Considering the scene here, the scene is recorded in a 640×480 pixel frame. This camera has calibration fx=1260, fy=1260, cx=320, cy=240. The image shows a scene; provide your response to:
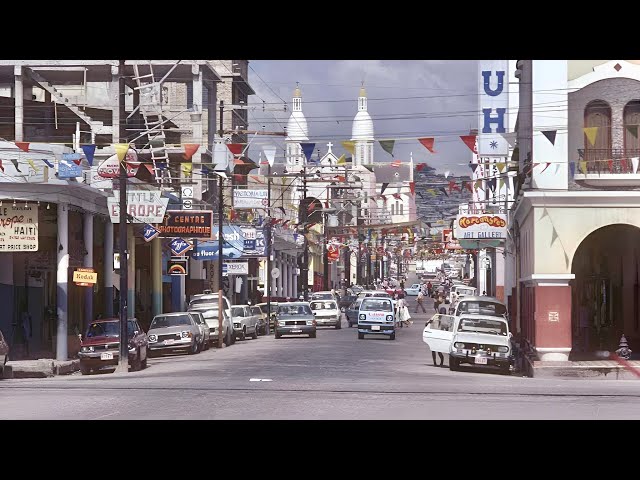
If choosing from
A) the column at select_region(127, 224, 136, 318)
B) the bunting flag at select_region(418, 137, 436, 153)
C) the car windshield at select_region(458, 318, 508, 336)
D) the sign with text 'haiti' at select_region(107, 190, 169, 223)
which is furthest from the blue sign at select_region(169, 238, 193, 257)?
the car windshield at select_region(458, 318, 508, 336)

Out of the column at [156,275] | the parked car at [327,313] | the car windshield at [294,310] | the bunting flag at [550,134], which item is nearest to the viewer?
the bunting flag at [550,134]

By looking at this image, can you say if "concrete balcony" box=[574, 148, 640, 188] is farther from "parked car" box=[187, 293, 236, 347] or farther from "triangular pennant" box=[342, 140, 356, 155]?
"parked car" box=[187, 293, 236, 347]

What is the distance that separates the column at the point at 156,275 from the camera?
58.2 metres

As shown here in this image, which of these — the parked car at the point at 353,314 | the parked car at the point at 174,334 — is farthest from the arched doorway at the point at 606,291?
the parked car at the point at 353,314

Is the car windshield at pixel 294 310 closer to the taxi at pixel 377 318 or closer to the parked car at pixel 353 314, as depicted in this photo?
the taxi at pixel 377 318

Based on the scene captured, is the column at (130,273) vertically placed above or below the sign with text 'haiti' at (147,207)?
below

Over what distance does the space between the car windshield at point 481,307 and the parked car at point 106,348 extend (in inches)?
430
